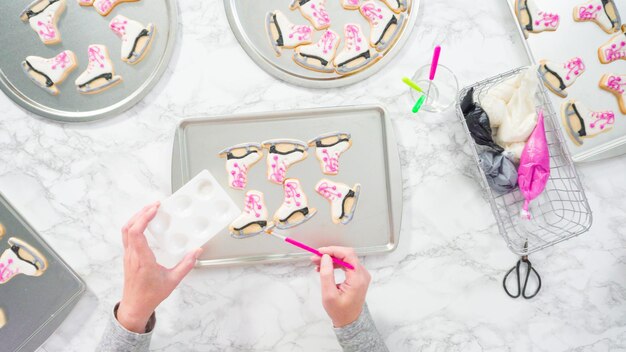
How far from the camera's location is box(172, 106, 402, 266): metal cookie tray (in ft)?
3.52

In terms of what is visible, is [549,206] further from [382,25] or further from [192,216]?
[192,216]

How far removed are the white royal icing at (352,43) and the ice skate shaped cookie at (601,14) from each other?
18.8 inches

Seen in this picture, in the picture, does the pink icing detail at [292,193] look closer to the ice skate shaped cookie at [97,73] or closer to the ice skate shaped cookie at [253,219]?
the ice skate shaped cookie at [253,219]

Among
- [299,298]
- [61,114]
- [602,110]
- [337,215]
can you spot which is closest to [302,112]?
[337,215]

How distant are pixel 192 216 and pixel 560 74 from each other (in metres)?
0.86

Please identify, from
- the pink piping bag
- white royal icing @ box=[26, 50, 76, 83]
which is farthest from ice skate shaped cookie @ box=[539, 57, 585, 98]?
white royal icing @ box=[26, 50, 76, 83]

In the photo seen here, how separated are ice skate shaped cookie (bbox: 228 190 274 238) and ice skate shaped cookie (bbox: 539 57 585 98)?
2.23 feet

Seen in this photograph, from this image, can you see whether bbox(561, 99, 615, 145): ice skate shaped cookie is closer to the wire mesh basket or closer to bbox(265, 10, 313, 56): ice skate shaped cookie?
the wire mesh basket

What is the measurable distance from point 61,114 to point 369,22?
72 cm

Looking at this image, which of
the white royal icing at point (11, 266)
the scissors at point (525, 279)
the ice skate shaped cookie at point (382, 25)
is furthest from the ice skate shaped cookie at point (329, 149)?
the white royal icing at point (11, 266)

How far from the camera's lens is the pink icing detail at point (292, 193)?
1069 mm

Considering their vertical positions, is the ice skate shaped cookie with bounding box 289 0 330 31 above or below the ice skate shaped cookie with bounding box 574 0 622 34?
above

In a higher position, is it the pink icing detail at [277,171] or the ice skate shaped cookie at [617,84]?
the pink icing detail at [277,171]

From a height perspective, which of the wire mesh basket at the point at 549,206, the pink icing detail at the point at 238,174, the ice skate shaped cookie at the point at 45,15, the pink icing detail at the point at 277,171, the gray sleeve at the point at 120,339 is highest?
the ice skate shaped cookie at the point at 45,15
